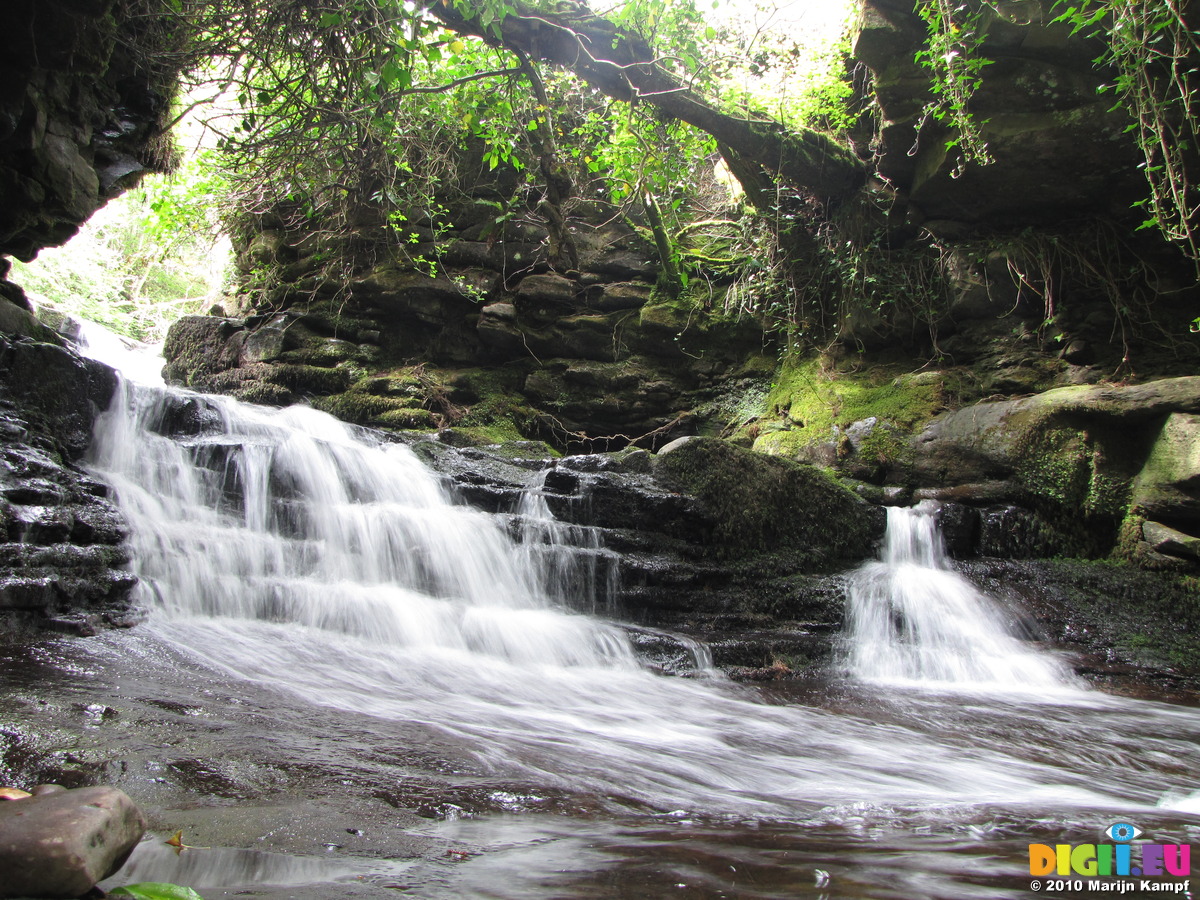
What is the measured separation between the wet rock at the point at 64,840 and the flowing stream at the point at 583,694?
0.21m

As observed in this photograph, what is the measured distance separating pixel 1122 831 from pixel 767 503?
4152mm

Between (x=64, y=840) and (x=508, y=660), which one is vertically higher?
(x=64, y=840)

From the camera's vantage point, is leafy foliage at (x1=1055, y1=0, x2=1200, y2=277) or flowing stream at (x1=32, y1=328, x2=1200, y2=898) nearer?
flowing stream at (x1=32, y1=328, x2=1200, y2=898)

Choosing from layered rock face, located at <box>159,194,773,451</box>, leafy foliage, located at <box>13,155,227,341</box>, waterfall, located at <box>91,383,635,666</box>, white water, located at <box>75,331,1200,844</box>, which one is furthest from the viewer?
leafy foliage, located at <box>13,155,227,341</box>

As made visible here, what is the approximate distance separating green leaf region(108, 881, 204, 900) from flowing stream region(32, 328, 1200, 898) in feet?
→ 0.87

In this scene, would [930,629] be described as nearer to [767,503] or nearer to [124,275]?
[767,503]

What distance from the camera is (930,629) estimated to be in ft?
17.1

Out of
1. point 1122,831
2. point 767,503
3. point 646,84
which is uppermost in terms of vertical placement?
point 646,84

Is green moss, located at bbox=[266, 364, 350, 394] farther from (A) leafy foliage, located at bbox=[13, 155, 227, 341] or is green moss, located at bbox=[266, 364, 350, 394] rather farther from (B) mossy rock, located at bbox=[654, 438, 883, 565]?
(B) mossy rock, located at bbox=[654, 438, 883, 565]

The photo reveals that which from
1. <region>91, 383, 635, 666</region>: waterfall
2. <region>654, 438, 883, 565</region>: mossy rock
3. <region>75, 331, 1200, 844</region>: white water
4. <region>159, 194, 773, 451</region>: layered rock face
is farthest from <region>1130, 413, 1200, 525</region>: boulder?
<region>91, 383, 635, 666</region>: waterfall

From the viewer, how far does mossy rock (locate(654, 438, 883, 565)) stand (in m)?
5.89

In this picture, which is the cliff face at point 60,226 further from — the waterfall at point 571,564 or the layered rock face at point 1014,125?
the layered rock face at point 1014,125

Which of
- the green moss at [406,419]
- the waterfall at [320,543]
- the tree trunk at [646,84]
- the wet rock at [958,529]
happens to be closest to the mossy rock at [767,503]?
the wet rock at [958,529]

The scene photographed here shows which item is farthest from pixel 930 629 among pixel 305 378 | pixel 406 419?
pixel 305 378
